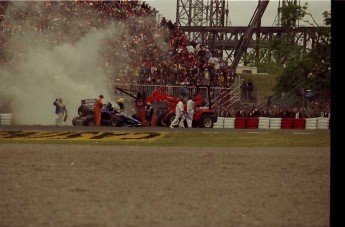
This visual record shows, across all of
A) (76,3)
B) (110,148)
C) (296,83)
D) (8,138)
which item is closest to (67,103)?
(76,3)

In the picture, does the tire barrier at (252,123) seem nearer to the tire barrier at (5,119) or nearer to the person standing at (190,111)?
the person standing at (190,111)

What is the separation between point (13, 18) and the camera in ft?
109

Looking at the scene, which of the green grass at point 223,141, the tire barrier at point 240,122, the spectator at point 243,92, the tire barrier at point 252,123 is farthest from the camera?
the spectator at point 243,92

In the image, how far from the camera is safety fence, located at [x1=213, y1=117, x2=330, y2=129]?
27.7 metres

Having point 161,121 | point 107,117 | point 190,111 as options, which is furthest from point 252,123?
point 107,117

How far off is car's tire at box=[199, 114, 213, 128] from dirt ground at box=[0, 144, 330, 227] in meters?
13.1

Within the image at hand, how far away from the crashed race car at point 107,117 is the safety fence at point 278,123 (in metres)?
4.93

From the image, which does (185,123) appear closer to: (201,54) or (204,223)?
(201,54)

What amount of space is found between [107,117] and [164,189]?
1814 centimetres

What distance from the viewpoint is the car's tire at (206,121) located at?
2744 centimetres

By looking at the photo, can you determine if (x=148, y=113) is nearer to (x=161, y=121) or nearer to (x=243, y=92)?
(x=161, y=121)

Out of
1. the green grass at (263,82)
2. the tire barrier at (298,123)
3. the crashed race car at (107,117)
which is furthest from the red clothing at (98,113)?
the green grass at (263,82)

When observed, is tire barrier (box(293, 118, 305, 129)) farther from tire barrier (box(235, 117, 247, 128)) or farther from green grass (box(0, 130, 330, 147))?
green grass (box(0, 130, 330, 147))

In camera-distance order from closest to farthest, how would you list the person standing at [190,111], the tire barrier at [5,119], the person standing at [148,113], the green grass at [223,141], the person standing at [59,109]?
the green grass at [223,141]
the person standing at [190,111]
the person standing at [148,113]
the person standing at [59,109]
the tire barrier at [5,119]
